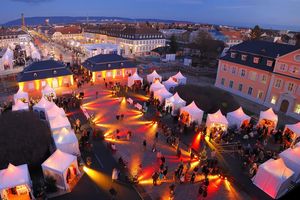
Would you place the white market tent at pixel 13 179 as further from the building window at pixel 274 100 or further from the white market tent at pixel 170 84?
the building window at pixel 274 100

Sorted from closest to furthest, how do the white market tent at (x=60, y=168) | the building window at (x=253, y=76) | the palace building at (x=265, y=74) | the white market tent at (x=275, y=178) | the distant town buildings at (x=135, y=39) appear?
1. the white market tent at (x=60, y=168)
2. the white market tent at (x=275, y=178)
3. the palace building at (x=265, y=74)
4. the building window at (x=253, y=76)
5. the distant town buildings at (x=135, y=39)

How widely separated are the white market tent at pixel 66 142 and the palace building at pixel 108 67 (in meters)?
19.4

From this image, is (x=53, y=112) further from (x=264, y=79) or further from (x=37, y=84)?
(x=264, y=79)

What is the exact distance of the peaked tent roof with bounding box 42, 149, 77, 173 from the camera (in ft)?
44.7

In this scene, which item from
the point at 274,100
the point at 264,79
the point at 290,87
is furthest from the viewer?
the point at 264,79

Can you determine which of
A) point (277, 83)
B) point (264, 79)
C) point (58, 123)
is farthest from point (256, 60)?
point (58, 123)

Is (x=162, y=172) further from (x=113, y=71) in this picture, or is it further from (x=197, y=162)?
(x=113, y=71)

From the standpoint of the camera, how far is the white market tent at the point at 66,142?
16.2m

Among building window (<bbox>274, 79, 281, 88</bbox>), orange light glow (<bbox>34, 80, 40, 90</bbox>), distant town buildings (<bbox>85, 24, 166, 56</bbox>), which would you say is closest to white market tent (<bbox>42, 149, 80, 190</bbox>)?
orange light glow (<bbox>34, 80, 40, 90</bbox>)

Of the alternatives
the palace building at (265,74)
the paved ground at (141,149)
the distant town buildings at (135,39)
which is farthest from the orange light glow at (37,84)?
the distant town buildings at (135,39)

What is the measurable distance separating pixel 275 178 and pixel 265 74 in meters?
20.0

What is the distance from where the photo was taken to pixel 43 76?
30.9m

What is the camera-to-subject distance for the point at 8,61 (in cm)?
4112

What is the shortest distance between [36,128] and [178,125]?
41.2 feet
